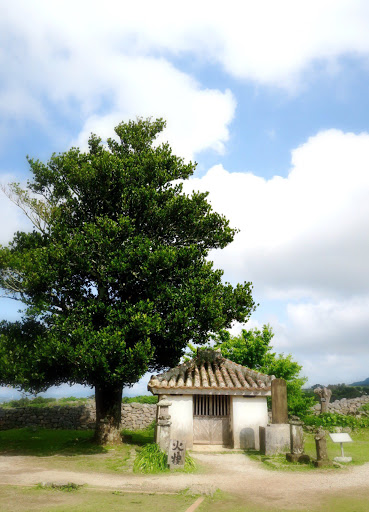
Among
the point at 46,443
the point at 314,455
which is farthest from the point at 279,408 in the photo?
the point at 46,443

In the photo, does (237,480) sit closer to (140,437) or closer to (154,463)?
(154,463)

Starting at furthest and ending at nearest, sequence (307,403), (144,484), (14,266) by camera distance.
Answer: (307,403), (14,266), (144,484)

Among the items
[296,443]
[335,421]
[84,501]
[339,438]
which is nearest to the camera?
[84,501]

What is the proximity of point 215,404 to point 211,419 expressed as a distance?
2.55 feet

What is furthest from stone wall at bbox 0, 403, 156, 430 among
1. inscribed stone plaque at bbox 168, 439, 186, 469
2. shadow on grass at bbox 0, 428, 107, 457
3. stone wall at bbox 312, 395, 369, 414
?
inscribed stone plaque at bbox 168, 439, 186, 469

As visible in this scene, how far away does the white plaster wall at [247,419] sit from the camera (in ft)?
65.2

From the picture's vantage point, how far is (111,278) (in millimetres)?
19469

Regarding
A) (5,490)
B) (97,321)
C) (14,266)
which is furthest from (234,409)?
(14,266)

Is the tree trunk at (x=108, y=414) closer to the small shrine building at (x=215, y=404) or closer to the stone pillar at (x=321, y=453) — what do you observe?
the small shrine building at (x=215, y=404)

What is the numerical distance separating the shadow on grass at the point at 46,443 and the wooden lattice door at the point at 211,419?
16.0ft

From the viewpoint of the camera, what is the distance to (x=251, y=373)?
71.7 ft

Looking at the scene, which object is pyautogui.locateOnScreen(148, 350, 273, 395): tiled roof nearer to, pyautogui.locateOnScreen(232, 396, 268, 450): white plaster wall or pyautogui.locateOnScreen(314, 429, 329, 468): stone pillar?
pyautogui.locateOnScreen(232, 396, 268, 450): white plaster wall

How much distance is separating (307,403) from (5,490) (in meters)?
22.9

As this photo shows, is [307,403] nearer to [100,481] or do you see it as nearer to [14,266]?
[100,481]
